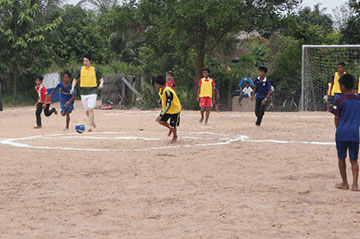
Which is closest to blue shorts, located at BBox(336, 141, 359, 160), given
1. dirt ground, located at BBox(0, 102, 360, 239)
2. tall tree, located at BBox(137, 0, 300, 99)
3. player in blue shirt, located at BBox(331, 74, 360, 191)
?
player in blue shirt, located at BBox(331, 74, 360, 191)

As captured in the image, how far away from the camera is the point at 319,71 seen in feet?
85.6

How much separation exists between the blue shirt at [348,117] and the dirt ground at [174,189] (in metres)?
0.67

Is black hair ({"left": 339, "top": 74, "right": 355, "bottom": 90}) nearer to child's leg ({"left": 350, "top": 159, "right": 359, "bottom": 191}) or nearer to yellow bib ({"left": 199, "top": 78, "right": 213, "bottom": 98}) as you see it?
child's leg ({"left": 350, "top": 159, "right": 359, "bottom": 191})

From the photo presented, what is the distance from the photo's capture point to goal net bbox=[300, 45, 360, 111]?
25.7 meters

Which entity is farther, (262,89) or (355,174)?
(262,89)

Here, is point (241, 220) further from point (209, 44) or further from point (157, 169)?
point (209, 44)

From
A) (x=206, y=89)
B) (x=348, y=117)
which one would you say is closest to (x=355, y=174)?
(x=348, y=117)

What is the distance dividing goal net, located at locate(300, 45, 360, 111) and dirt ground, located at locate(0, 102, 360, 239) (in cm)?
1369

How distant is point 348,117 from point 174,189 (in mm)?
2268

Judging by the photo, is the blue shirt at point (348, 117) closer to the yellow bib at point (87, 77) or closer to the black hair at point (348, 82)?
the black hair at point (348, 82)

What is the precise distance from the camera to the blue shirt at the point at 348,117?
6922 millimetres

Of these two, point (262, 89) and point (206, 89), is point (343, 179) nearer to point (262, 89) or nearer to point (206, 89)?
point (262, 89)

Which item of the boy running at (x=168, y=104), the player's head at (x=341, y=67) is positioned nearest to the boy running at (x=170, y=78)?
the boy running at (x=168, y=104)

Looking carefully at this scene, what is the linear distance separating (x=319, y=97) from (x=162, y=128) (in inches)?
503
